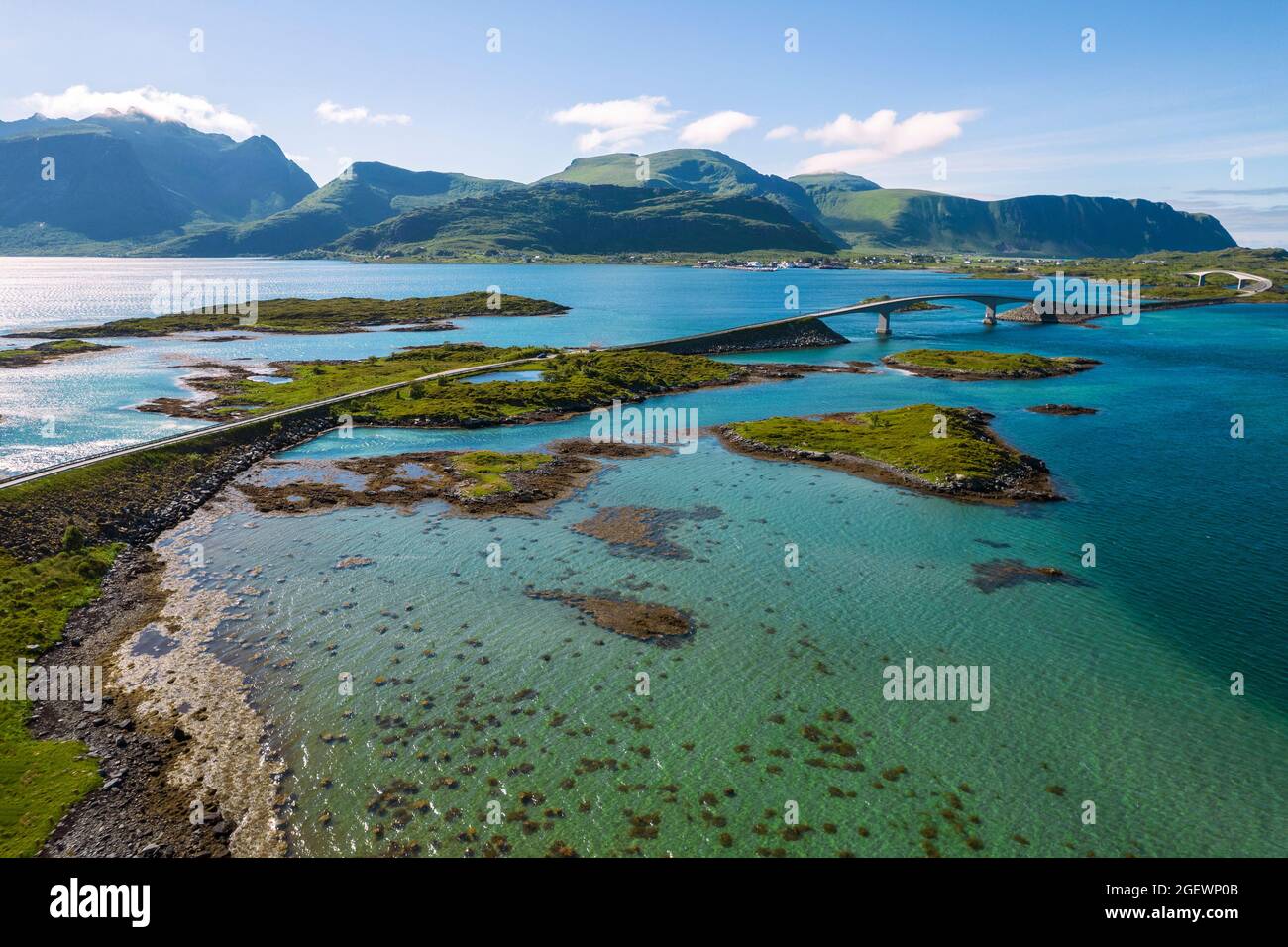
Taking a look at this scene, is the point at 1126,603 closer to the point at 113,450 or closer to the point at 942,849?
the point at 942,849

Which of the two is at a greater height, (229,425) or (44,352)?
(44,352)

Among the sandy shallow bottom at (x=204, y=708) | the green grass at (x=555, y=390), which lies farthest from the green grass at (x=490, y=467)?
the sandy shallow bottom at (x=204, y=708)

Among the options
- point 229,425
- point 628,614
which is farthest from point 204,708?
point 229,425

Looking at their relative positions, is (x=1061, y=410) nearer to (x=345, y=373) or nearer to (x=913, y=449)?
(x=913, y=449)

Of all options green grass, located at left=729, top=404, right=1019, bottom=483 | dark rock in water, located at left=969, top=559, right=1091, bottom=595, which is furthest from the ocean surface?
green grass, located at left=729, top=404, right=1019, bottom=483

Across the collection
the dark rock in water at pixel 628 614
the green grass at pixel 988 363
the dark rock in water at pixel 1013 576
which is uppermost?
the green grass at pixel 988 363

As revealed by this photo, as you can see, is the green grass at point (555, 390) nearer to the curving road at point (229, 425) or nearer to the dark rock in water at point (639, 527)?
the curving road at point (229, 425)

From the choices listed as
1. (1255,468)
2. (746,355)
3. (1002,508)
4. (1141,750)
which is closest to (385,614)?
(1141,750)
